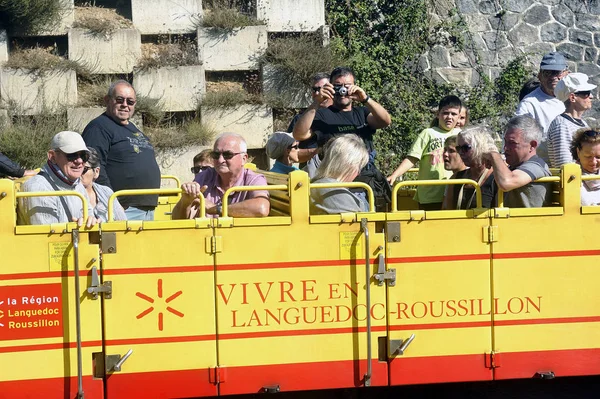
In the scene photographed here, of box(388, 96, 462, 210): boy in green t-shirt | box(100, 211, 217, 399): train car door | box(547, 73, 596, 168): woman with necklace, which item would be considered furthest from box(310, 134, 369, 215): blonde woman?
box(547, 73, 596, 168): woman with necklace

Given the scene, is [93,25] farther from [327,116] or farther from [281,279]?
[281,279]

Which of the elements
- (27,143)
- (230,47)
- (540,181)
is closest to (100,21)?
(230,47)

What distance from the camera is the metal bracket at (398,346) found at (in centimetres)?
611

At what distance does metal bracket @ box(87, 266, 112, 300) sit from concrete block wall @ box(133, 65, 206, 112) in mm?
9133

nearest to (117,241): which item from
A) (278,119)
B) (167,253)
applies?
(167,253)

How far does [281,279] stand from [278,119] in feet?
30.1

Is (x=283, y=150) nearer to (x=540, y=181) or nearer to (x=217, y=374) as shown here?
(x=540, y=181)

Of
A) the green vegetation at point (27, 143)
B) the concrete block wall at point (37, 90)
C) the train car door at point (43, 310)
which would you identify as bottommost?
the train car door at point (43, 310)

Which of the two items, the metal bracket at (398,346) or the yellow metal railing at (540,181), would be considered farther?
the yellow metal railing at (540,181)

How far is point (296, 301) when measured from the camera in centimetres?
600

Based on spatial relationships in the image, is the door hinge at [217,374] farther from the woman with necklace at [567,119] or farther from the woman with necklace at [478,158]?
the woman with necklace at [567,119]

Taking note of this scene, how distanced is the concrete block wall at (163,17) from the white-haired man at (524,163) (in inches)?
382

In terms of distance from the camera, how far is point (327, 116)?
8273 millimetres

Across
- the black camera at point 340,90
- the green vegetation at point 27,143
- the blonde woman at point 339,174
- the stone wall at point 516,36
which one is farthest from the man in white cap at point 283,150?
the stone wall at point 516,36
